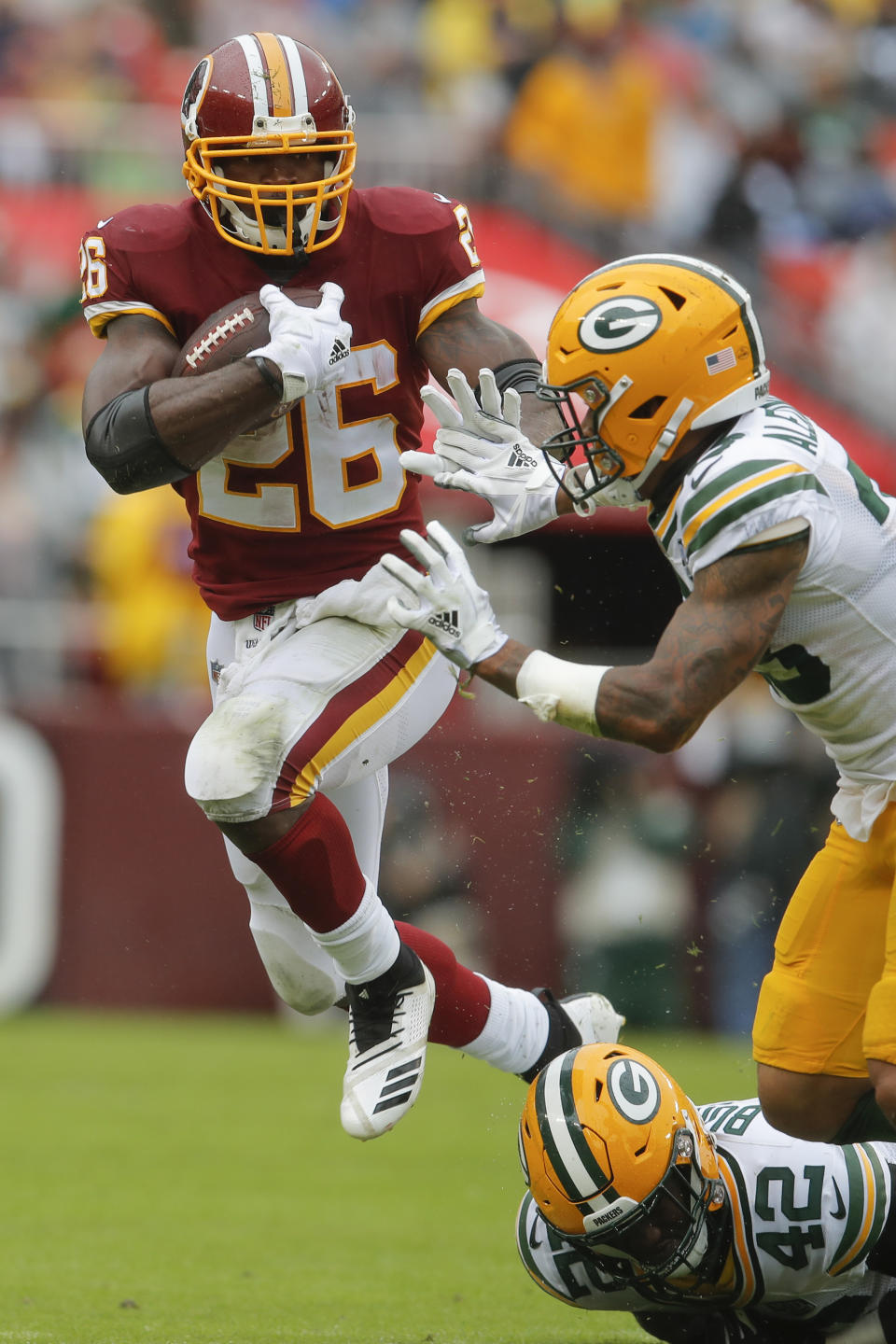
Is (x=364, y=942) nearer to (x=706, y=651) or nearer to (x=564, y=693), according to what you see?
(x=564, y=693)

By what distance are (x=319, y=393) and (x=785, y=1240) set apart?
2.24 meters

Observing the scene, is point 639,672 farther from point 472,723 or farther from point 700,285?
point 472,723

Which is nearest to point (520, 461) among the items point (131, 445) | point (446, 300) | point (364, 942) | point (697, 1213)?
point (446, 300)

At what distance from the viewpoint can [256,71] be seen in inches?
180

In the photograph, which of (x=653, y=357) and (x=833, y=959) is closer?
(x=653, y=357)

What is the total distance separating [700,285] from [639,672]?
84 centimetres

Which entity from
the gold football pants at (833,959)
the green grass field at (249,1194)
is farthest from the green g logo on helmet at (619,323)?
the green grass field at (249,1194)

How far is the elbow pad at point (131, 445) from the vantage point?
4410 millimetres

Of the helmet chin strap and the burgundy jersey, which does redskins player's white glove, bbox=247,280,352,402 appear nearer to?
the burgundy jersey

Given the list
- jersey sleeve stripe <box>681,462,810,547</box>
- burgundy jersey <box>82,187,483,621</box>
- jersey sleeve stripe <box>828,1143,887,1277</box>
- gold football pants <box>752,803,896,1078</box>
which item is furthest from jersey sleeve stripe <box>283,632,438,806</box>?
jersey sleeve stripe <box>828,1143,887,1277</box>

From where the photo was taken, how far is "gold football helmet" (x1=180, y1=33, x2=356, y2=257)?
4.55m

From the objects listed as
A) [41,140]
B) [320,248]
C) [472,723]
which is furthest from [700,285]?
[41,140]

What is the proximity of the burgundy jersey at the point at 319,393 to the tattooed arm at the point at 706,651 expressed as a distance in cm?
126

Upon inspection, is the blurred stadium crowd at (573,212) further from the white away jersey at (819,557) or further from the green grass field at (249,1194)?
the white away jersey at (819,557)
